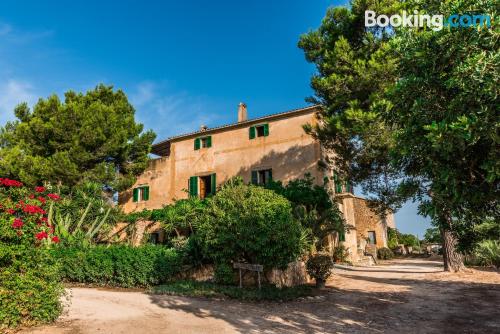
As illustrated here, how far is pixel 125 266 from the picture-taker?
11.2 m

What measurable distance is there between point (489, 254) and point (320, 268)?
31.7 ft

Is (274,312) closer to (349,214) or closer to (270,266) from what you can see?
(270,266)

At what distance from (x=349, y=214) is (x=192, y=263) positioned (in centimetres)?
1315

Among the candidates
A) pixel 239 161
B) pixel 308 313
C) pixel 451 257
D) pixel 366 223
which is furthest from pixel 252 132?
pixel 308 313

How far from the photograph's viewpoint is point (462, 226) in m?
6.18

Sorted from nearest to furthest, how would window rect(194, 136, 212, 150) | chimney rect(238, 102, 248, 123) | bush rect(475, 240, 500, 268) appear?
bush rect(475, 240, 500, 268) < window rect(194, 136, 212, 150) < chimney rect(238, 102, 248, 123)

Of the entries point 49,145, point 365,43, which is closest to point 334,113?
point 365,43

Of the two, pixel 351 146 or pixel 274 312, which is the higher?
pixel 351 146

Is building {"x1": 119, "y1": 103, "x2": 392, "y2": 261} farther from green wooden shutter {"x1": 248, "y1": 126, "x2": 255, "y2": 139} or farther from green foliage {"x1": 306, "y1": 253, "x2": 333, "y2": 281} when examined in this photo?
green foliage {"x1": 306, "y1": 253, "x2": 333, "y2": 281}

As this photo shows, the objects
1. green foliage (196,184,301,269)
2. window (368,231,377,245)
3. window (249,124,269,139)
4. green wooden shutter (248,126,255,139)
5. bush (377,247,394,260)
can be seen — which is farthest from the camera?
window (368,231,377,245)

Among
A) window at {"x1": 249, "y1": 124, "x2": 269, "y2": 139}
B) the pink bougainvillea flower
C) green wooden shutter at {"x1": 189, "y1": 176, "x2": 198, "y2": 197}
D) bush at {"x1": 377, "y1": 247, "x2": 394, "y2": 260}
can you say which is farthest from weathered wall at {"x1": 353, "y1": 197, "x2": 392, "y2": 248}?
the pink bougainvillea flower

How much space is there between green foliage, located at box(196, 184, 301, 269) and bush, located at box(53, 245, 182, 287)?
1.74 metres

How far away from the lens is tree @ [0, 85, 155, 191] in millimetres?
20656

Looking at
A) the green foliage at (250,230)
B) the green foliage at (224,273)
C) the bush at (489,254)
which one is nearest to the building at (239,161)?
the bush at (489,254)
